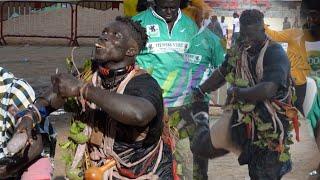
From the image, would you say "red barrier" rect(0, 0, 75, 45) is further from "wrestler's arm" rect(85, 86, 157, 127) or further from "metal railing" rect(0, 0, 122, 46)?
"wrestler's arm" rect(85, 86, 157, 127)

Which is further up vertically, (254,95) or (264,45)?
(264,45)

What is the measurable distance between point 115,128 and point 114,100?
1.00 feet

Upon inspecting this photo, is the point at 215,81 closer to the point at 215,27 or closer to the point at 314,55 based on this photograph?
the point at 215,27

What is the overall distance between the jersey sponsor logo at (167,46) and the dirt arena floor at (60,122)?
83 cm

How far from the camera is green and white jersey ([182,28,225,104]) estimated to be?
5.22 m

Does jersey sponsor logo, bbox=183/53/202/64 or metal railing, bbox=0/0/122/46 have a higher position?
jersey sponsor logo, bbox=183/53/202/64

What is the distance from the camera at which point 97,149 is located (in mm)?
3410

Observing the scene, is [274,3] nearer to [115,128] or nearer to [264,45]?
[264,45]

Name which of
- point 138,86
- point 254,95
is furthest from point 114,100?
point 254,95

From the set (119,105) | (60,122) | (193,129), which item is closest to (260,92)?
(193,129)

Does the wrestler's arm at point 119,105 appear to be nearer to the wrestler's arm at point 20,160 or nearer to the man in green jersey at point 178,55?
the wrestler's arm at point 20,160

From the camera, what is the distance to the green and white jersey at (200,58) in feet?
17.1

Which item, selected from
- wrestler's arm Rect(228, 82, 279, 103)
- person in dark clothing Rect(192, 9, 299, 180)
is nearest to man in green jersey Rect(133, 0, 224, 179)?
person in dark clothing Rect(192, 9, 299, 180)

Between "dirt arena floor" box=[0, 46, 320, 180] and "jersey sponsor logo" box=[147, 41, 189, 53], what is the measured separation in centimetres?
83
